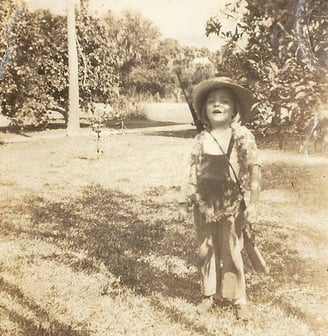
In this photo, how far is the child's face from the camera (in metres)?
3.85

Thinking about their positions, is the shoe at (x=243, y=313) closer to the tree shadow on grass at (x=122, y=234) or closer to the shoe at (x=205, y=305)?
the shoe at (x=205, y=305)

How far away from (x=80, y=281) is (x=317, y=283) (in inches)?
90.3

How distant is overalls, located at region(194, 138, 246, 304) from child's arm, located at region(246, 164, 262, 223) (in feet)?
0.44

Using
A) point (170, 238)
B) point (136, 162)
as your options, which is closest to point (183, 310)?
point (170, 238)

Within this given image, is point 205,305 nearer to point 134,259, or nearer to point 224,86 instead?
point 134,259

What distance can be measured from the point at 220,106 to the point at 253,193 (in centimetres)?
72

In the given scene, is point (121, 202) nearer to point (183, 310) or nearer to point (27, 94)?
point (183, 310)

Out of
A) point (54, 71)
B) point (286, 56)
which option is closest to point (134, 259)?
point (286, 56)

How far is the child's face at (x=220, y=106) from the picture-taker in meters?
3.85

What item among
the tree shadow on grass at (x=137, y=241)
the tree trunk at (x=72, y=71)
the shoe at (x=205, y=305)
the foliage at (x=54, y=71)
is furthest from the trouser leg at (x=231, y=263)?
the tree trunk at (x=72, y=71)

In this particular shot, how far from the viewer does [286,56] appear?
9.77 ft

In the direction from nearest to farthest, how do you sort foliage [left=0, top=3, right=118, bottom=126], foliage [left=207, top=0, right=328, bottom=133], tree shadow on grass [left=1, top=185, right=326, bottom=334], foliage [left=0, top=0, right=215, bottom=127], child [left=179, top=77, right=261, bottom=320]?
foliage [left=207, top=0, right=328, bottom=133] → child [left=179, top=77, right=261, bottom=320] → tree shadow on grass [left=1, top=185, right=326, bottom=334] → foliage [left=0, top=0, right=215, bottom=127] → foliage [left=0, top=3, right=118, bottom=126]

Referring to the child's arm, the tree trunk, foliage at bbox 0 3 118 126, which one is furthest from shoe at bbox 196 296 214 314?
the tree trunk

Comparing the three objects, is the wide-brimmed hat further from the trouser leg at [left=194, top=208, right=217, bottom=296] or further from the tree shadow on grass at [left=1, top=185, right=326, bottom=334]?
the tree shadow on grass at [left=1, top=185, right=326, bottom=334]
